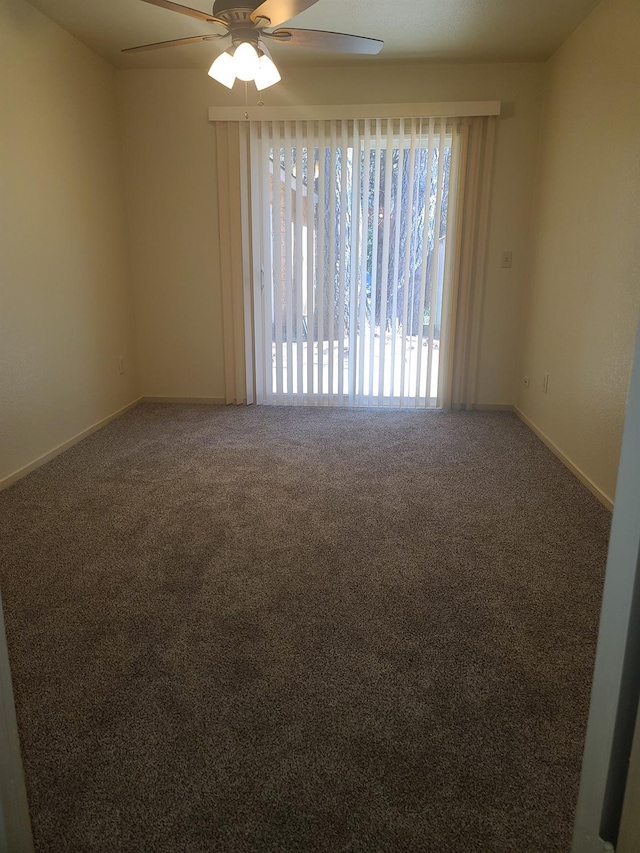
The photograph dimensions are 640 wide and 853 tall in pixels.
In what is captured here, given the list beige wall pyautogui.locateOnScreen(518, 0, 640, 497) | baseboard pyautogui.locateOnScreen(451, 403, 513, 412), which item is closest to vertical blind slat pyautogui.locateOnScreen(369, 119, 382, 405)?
baseboard pyautogui.locateOnScreen(451, 403, 513, 412)

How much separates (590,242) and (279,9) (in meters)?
1.97

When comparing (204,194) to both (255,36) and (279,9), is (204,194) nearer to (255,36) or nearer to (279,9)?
(255,36)

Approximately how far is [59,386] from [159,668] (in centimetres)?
239

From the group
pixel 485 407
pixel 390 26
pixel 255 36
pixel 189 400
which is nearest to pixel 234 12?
pixel 255 36

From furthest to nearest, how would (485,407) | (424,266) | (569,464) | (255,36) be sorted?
(485,407)
(424,266)
(569,464)
(255,36)

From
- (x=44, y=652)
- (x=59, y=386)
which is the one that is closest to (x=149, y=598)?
(x=44, y=652)

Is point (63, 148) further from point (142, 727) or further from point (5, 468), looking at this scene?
point (142, 727)

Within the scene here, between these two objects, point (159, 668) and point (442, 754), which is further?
point (159, 668)

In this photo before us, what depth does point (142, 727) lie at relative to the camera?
1.34m

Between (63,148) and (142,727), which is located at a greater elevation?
(63,148)

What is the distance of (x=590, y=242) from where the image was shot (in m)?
3.00

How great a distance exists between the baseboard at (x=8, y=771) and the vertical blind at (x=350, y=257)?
3.79 m

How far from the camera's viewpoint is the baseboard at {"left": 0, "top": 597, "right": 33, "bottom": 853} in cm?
72

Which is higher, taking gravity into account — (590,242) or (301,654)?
(590,242)
